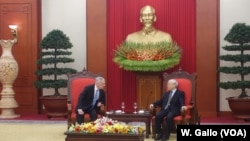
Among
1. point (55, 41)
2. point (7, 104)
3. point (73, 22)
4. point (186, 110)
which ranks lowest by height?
point (7, 104)

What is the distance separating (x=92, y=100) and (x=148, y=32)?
2.73 meters

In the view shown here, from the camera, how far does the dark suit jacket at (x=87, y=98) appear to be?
823 centimetres

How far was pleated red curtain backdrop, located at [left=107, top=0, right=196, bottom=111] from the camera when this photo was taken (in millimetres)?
10898

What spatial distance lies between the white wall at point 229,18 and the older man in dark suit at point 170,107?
2.84 m

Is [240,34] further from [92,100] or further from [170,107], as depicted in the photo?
[92,100]

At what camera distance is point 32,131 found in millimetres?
8898

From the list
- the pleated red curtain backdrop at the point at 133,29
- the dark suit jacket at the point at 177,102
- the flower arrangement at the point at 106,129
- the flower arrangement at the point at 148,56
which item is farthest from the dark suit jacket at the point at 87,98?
the pleated red curtain backdrop at the point at 133,29

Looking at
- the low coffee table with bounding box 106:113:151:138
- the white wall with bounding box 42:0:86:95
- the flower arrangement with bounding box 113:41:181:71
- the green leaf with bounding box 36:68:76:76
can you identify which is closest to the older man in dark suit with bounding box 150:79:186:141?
the low coffee table with bounding box 106:113:151:138

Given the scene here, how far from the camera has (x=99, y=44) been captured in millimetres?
11008

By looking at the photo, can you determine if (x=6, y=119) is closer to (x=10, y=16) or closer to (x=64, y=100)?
(x=64, y=100)

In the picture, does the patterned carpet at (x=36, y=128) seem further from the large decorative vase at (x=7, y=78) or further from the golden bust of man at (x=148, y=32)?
the golden bust of man at (x=148, y=32)

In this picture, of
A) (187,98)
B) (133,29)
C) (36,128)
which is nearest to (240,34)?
(187,98)

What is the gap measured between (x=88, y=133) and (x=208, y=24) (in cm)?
501

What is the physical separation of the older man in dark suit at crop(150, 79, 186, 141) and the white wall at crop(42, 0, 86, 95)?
3406 millimetres
